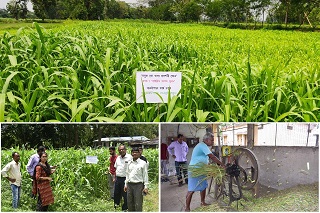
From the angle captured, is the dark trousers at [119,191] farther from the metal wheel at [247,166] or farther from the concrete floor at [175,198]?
the metal wheel at [247,166]

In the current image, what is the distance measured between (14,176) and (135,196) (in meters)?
0.65

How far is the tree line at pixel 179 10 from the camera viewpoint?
3011cm

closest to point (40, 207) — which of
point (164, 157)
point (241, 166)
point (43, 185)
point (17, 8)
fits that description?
point (43, 185)

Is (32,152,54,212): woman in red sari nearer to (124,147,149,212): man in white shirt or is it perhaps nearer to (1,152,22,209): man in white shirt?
(1,152,22,209): man in white shirt

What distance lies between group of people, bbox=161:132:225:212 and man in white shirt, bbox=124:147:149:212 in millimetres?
118

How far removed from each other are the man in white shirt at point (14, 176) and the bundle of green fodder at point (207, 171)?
0.92 metres

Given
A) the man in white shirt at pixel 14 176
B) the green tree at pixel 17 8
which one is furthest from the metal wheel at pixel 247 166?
the green tree at pixel 17 8

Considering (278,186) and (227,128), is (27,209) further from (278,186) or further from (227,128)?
(278,186)

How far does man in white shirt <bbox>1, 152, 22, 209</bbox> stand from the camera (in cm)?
204

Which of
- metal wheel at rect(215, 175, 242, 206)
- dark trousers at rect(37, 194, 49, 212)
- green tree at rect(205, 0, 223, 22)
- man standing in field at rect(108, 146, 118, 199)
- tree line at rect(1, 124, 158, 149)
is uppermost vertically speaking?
green tree at rect(205, 0, 223, 22)

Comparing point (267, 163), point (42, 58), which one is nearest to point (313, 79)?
point (267, 163)

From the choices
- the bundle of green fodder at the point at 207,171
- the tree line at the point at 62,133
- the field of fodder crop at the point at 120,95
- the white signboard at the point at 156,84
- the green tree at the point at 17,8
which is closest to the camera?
the tree line at the point at 62,133

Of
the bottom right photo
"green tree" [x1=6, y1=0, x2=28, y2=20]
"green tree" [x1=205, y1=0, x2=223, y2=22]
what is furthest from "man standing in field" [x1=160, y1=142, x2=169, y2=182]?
"green tree" [x1=205, y1=0, x2=223, y2=22]

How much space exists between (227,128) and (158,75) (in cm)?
54
